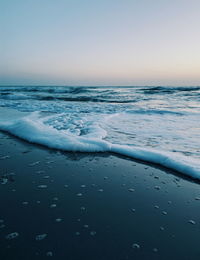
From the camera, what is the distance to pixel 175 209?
233 cm

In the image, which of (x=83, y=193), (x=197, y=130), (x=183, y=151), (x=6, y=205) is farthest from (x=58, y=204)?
(x=197, y=130)

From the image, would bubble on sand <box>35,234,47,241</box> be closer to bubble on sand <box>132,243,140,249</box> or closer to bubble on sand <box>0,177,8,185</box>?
bubble on sand <box>132,243,140,249</box>

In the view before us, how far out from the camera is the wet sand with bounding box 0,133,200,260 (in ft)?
5.69

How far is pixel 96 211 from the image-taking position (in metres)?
2.26

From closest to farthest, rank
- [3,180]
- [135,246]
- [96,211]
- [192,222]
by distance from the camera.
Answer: [135,246], [192,222], [96,211], [3,180]

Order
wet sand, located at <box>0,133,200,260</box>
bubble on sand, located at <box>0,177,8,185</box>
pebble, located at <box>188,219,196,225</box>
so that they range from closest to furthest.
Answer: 1. wet sand, located at <box>0,133,200,260</box>
2. pebble, located at <box>188,219,196,225</box>
3. bubble on sand, located at <box>0,177,8,185</box>

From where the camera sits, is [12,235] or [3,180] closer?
[12,235]

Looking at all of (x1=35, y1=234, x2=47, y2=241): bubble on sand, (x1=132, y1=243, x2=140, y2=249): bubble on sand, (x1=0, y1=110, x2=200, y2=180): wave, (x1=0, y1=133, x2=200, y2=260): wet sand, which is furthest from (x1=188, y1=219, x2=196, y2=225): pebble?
(x1=35, y1=234, x2=47, y2=241): bubble on sand

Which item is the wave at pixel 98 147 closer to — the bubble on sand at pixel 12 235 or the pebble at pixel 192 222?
the pebble at pixel 192 222

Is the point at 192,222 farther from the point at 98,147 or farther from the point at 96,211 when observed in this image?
the point at 98,147

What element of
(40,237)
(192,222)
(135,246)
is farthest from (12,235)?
(192,222)

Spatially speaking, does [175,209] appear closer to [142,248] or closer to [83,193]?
[142,248]

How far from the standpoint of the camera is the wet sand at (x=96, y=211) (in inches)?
68.2

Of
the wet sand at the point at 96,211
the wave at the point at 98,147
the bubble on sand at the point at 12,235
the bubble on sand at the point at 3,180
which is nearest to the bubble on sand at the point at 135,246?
the wet sand at the point at 96,211
